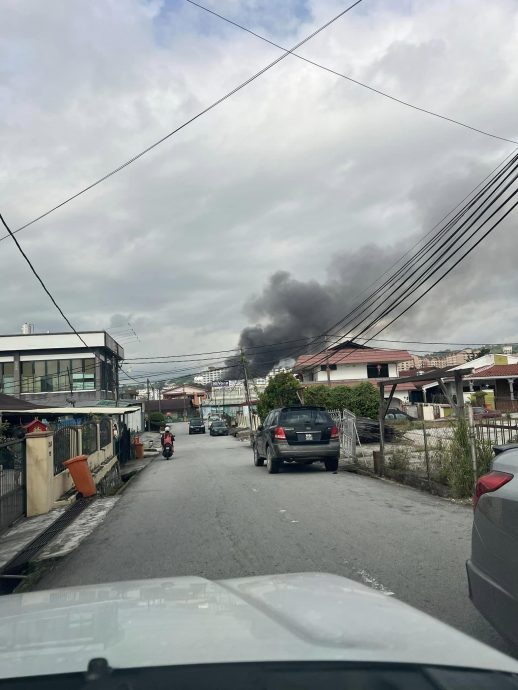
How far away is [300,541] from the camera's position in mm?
7859

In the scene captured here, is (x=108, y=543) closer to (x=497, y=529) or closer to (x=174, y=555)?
(x=174, y=555)

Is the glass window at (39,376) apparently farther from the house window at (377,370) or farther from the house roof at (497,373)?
the house roof at (497,373)

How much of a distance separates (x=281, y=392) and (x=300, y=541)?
2950 cm

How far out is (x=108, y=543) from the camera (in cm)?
859

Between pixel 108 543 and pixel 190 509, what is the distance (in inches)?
105

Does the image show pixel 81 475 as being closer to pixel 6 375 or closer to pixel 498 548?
pixel 498 548

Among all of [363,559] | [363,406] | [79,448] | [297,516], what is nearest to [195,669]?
[363,559]

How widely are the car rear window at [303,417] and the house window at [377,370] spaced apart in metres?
43.1

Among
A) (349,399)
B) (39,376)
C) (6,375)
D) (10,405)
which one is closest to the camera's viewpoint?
→ (10,405)

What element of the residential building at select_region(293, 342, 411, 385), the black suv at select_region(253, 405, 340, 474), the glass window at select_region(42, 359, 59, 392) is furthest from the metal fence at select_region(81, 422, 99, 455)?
the residential building at select_region(293, 342, 411, 385)

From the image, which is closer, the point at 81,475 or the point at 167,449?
the point at 81,475

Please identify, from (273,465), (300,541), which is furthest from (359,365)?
(300,541)

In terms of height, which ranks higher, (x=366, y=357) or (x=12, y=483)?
(x=366, y=357)

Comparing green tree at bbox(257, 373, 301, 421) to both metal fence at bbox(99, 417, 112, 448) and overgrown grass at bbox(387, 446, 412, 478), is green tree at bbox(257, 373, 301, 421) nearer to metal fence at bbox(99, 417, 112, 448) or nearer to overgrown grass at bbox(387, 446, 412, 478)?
metal fence at bbox(99, 417, 112, 448)
